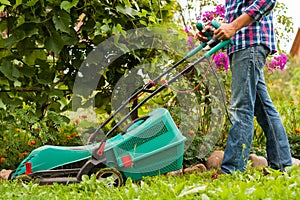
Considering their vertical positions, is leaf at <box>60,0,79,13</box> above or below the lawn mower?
above

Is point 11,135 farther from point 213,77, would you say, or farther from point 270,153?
point 270,153

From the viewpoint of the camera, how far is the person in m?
2.82

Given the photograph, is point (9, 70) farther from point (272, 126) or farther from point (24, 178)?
point (272, 126)

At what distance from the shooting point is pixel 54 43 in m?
3.53

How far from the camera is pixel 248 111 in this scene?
9.64 feet

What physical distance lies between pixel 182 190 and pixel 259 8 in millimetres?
1231

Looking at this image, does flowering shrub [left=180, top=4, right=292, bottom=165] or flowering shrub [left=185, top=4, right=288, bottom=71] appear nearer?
flowering shrub [left=180, top=4, right=292, bottom=165]

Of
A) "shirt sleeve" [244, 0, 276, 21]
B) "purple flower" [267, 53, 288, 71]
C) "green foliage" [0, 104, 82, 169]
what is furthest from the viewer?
"purple flower" [267, 53, 288, 71]

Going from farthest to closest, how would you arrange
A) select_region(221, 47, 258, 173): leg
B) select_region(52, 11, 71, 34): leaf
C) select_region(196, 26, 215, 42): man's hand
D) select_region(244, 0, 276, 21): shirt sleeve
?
1. select_region(52, 11, 71, 34): leaf
2. select_region(196, 26, 215, 42): man's hand
3. select_region(221, 47, 258, 173): leg
4. select_region(244, 0, 276, 21): shirt sleeve

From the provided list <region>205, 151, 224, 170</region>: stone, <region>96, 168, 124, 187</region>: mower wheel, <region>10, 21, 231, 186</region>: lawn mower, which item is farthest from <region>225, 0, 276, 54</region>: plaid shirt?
<region>205, 151, 224, 170</region>: stone

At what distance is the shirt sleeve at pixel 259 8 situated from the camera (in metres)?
2.80

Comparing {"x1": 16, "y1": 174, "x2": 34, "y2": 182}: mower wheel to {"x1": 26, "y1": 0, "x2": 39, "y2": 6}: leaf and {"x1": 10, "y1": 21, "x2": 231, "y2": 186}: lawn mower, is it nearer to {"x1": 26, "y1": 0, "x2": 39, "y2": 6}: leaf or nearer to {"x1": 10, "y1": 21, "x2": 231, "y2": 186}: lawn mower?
{"x1": 10, "y1": 21, "x2": 231, "y2": 186}: lawn mower

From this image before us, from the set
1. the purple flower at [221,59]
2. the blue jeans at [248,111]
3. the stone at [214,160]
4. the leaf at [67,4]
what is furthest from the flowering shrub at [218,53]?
the leaf at [67,4]

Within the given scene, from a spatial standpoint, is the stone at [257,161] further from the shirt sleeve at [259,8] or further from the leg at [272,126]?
the shirt sleeve at [259,8]
